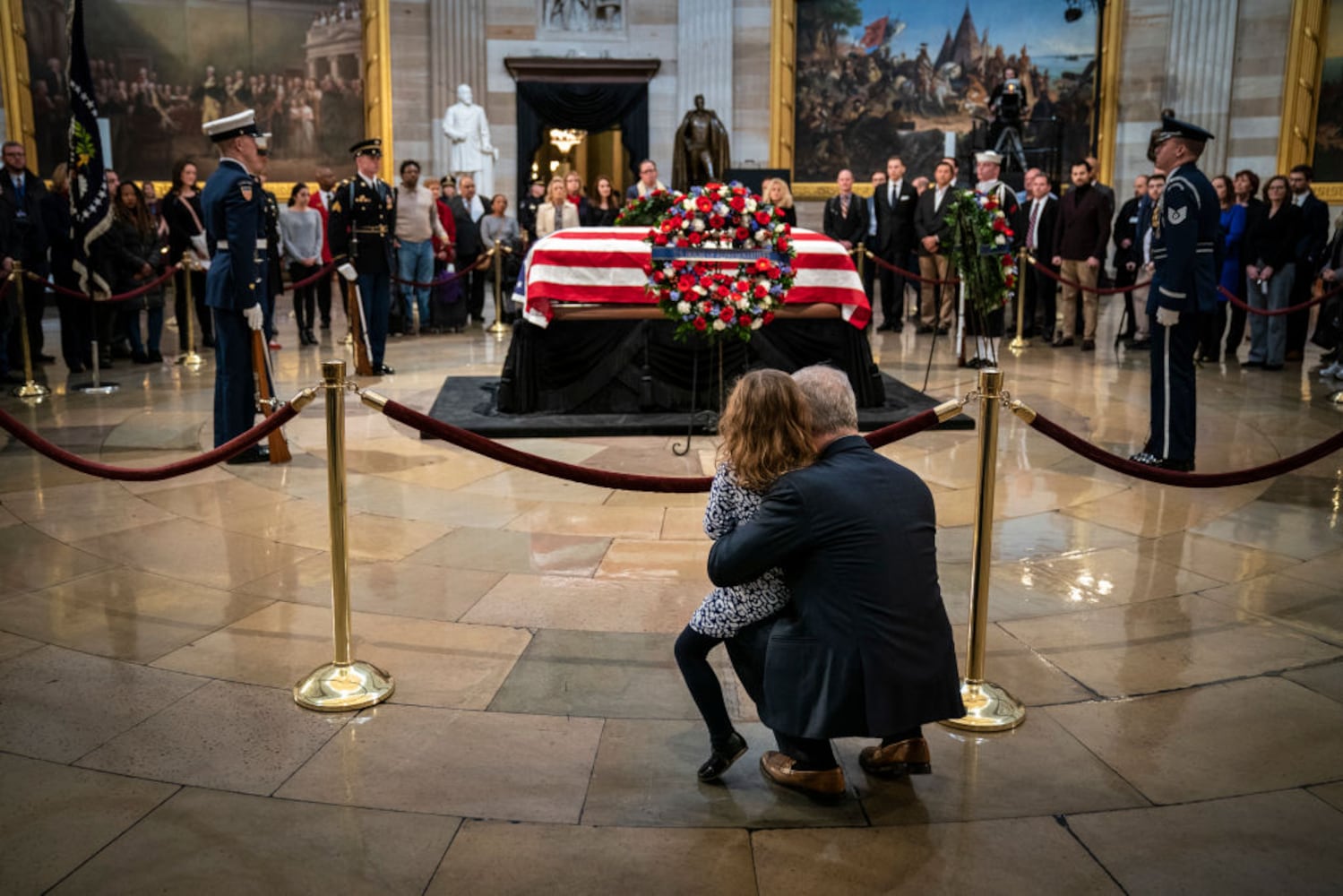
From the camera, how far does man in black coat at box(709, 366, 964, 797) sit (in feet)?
10.5

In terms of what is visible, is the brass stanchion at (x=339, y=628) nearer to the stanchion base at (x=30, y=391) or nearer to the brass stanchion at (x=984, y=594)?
the brass stanchion at (x=984, y=594)

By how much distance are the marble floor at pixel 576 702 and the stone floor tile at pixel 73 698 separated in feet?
0.04

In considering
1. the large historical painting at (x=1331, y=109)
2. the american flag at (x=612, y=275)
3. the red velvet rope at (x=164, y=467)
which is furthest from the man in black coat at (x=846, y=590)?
the large historical painting at (x=1331, y=109)

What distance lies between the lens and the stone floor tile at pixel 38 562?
530 cm

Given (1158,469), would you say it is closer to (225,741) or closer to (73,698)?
(225,741)

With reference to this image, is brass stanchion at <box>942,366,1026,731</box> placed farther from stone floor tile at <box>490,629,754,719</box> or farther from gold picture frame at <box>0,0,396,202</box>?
gold picture frame at <box>0,0,396,202</box>

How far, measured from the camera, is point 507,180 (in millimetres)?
20359

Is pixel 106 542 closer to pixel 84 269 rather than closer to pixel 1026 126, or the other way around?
pixel 84 269

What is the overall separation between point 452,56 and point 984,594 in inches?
709

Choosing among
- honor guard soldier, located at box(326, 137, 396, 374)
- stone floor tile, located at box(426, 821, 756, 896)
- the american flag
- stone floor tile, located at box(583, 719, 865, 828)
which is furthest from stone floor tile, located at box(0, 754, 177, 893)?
honor guard soldier, located at box(326, 137, 396, 374)

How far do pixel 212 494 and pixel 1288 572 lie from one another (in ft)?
18.3

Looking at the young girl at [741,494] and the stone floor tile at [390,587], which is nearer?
the young girl at [741,494]

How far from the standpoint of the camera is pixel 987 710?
3975mm

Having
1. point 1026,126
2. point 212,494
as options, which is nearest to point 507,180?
point 1026,126
